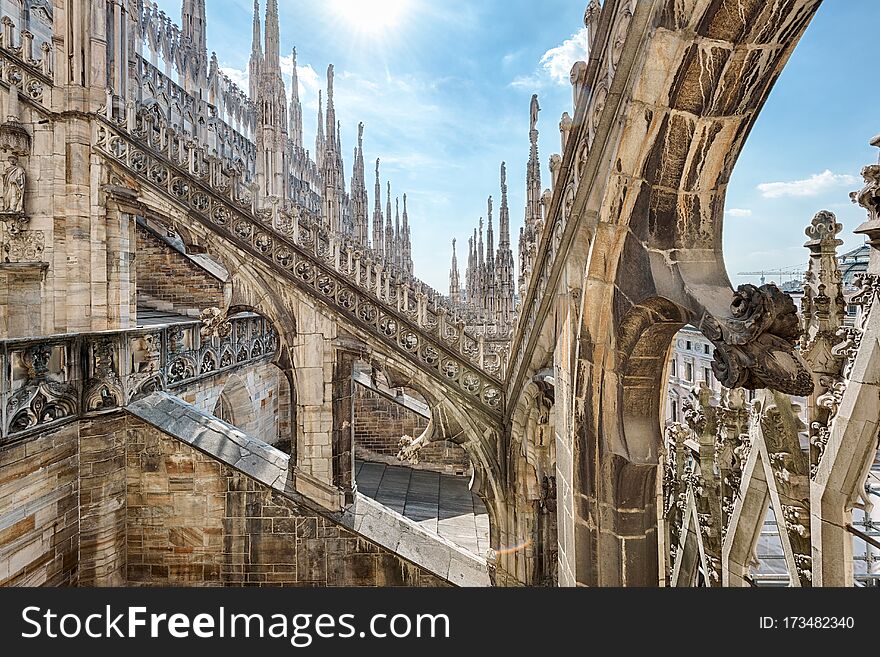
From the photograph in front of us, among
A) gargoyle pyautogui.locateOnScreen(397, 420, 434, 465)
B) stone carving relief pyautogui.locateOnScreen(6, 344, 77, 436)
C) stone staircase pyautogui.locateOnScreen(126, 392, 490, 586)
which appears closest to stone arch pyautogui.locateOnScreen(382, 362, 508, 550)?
gargoyle pyautogui.locateOnScreen(397, 420, 434, 465)

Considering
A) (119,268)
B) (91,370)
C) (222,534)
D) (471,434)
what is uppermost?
(119,268)

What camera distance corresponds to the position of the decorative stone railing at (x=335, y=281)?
5812 millimetres

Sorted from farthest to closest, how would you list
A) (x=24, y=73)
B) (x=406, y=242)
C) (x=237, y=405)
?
(x=406, y=242) → (x=237, y=405) → (x=24, y=73)

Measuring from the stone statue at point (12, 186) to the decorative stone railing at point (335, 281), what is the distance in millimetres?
1527

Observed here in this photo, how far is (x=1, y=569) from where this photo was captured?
4738mm

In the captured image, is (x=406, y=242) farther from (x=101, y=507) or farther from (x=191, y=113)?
(x=101, y=507)

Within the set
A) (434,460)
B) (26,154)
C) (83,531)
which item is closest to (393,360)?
(83,531)

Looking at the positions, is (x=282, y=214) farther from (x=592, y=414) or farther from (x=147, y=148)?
(x=592, y=414)

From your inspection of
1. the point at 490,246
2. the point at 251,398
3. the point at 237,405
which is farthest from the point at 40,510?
the point at 490,246

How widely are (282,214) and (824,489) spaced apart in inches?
240

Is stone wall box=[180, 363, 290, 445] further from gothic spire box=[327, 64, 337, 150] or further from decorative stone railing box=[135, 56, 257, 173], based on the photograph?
gothic spire box=[327, 64, 337, 150]

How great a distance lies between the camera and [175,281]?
1071 centimetres

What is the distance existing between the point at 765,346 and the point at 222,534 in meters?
6.23

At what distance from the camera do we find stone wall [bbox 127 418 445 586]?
581 centimetres
